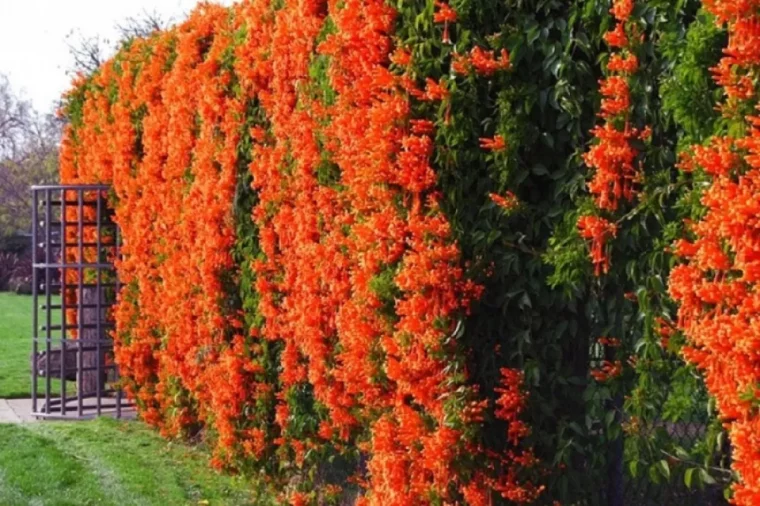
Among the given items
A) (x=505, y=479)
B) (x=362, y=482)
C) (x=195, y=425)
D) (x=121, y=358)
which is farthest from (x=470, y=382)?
(x=121, y=358)

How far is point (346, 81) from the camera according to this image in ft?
18.3

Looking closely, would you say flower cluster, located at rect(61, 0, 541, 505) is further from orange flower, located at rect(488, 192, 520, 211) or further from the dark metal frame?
the dark metal frame

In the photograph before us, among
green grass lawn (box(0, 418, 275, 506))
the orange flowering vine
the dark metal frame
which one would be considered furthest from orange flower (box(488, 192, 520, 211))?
the dark metal frame

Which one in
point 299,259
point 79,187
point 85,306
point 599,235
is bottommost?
point 85,306

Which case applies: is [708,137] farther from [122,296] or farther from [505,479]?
[122,296]

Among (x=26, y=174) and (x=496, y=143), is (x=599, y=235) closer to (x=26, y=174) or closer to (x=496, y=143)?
(x=496, y=143)

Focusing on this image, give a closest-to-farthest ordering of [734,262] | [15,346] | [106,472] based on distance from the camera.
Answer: [734,262] → [106,472] → [15,346]

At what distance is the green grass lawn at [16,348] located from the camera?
552 inches

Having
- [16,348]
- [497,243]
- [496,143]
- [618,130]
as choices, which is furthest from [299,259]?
[16,348]

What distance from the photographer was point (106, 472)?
28.1 feet

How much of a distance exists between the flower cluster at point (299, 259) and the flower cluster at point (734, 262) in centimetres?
128

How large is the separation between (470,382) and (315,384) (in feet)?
5.87

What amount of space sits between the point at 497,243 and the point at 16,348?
15.7 meters

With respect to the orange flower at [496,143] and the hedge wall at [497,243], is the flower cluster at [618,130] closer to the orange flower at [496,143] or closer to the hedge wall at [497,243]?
the hedge wall at [497,243]
